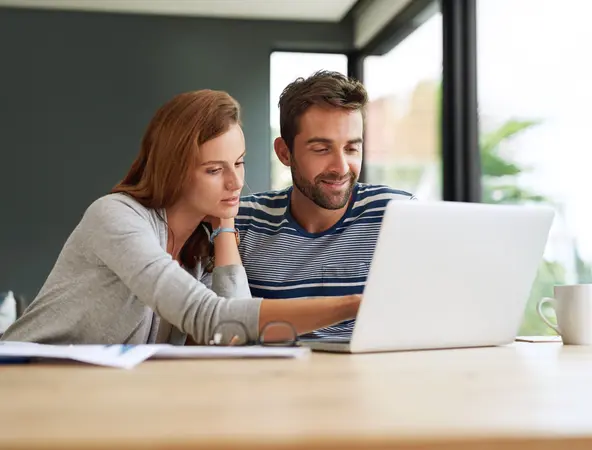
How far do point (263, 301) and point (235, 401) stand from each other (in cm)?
63

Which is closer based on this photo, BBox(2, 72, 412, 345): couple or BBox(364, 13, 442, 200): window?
BBox(2, 72, 412, 345): couple

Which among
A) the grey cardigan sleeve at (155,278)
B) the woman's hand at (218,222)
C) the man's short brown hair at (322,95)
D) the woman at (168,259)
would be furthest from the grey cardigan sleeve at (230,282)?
the man's short brown hair at (322,95)

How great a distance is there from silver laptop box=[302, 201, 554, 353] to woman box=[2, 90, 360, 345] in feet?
0.35

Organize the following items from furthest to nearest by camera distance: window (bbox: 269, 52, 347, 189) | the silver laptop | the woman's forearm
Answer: window (bbox: 269, 52, 347, 189)
the woman's forearm
the silver laptop

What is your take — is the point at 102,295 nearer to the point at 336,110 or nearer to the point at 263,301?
the point at 263,301

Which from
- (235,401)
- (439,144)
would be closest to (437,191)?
(439,144)

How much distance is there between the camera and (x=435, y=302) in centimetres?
132

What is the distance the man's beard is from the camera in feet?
6.78

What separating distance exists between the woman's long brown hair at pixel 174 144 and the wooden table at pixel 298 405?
67cm

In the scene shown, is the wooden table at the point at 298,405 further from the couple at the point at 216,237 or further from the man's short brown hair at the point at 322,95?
the man's short brown hair at the point at 322,95

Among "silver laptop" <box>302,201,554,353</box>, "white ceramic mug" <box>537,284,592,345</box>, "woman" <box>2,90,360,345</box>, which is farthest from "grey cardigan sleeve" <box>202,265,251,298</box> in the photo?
"white ceramic mug" <box>537,284,592,345</box>

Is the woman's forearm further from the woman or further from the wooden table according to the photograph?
the wooden table

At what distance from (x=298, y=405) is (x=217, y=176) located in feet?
3.59

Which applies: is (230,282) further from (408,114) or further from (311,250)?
(408,114)
